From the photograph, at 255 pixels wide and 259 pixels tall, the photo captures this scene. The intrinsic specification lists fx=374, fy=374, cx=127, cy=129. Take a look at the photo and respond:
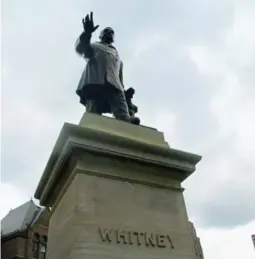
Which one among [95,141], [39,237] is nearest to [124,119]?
[95,141]

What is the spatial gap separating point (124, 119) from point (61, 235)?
6.27 ft

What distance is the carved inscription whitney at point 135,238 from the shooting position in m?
3.88

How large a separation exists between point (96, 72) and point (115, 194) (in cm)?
219

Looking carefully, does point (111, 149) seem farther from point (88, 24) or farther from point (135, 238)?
point (88, 24)

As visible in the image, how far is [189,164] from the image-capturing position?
4.86 meters

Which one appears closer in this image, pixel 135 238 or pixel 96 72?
pixel 135 238

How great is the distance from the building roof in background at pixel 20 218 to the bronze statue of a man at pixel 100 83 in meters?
34.1

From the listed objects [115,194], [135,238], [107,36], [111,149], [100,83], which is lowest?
[135,238]

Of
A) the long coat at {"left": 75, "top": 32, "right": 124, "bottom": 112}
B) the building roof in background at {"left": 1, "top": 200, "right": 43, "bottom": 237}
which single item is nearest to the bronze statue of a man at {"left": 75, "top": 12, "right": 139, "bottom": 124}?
the long coat at {"left": 75, "top": 32, "right": 124, "bottom": 112}

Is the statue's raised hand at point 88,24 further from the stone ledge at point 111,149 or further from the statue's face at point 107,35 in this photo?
the stone ledge at point 111,149

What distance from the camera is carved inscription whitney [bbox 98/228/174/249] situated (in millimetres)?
3875

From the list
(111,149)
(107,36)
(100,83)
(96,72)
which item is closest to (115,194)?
(111,149)

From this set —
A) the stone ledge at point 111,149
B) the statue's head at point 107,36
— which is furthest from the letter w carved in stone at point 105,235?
the statue's head at point 107,36

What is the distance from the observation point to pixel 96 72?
18.7 ft
